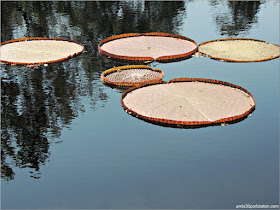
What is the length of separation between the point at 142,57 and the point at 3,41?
285 centimetres

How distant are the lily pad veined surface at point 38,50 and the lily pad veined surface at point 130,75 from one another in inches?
42.5

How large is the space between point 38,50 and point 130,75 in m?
2.03

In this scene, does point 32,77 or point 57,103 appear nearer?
point 57,103

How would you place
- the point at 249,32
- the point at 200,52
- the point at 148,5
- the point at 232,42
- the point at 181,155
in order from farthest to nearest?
1. the point at 148,5
2. the point at 249,32
3. the point at 232,42
4. the point at 200,52
5. the point at 181,155

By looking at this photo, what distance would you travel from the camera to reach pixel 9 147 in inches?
183

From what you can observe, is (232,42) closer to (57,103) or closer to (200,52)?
(200,52)

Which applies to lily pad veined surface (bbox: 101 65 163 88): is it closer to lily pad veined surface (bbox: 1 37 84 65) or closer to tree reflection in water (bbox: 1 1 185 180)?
tree reflection in water (bbox: 1 1 185 180)

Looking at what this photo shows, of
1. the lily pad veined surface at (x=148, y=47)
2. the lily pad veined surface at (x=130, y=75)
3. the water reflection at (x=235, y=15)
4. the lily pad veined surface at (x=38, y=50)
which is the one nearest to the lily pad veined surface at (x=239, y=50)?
the lily pad veined surface at (x=148, y=47)

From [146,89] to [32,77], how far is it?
175cm

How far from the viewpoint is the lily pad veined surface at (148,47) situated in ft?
23.6

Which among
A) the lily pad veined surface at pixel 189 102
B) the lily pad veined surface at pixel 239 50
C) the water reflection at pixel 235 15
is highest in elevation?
the water reflection at pixel 235 15

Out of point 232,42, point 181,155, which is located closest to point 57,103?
point 181,155

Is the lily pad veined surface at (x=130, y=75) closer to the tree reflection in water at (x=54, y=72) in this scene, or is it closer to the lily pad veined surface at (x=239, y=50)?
the tree reflection in water at (x=54, y=72)

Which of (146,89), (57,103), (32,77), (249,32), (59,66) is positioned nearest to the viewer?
(57,103)
